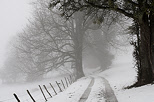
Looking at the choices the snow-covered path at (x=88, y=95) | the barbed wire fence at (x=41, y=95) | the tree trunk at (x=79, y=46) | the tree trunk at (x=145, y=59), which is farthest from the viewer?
the tree trunk at (x=79, y=46)

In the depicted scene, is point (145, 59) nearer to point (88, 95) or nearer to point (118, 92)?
point (118, 92)

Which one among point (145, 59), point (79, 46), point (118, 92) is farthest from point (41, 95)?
point (145, 59)

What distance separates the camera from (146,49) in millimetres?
Answer: 10289

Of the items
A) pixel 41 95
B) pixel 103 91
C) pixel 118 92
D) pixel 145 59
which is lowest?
pixel 41 95

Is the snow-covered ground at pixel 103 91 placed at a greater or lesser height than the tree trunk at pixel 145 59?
lesser

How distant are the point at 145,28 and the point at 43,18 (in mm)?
21685

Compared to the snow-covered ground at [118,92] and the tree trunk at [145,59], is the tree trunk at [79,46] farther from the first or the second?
the tree trunk at [145,59]

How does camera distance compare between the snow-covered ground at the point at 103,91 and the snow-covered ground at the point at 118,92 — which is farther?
the snow-covered ground at the point at 103,91

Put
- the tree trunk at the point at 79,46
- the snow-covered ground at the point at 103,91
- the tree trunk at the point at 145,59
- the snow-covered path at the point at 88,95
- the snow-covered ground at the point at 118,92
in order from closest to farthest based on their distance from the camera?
the snow-covered ground at the point at 118,92
the snow-covered ground at the point at 103,91
the snow-covered path at the point at 88,95
the tree trunk at the point at 145,59
the tree trunk at the point at 79,46

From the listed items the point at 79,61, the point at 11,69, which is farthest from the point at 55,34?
the point at 11,69

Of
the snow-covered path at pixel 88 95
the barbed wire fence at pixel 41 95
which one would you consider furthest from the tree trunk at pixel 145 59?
the barbed wire fence at pixel 41 95

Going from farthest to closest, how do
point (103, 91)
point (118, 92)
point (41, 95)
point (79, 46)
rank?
point (79, 46)
point (41, 95)
point (103, 91)
point (118, 92)

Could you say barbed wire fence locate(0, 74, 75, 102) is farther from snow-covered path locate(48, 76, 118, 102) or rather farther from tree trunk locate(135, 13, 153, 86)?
tree trunk locate(135, 13, 153, 86)

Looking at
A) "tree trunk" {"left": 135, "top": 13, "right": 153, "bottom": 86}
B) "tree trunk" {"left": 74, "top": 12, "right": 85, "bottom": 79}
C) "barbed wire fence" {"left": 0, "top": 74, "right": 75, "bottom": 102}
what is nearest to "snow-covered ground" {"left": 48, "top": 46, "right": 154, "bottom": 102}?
"tree trunk" {"left": 135, "top": 13, "right": 153, "bottom": 86}
